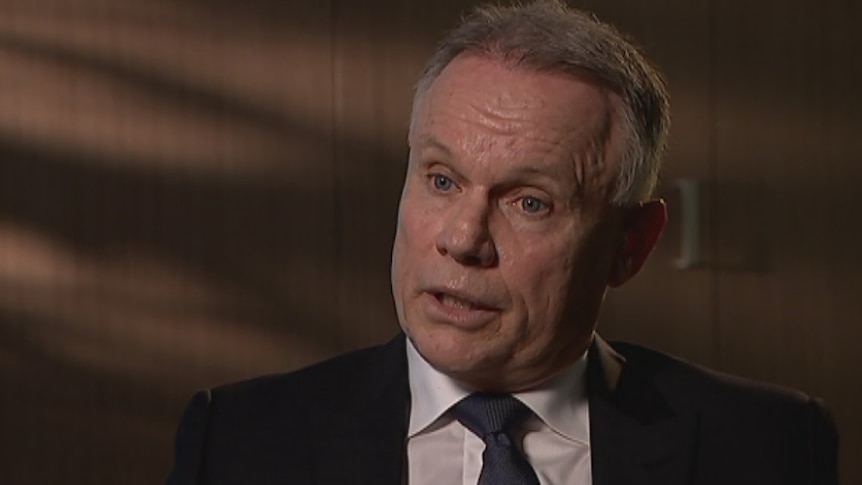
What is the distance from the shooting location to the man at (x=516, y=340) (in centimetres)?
156

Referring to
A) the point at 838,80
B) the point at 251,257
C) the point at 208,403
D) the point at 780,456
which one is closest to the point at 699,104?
the point at 838,80

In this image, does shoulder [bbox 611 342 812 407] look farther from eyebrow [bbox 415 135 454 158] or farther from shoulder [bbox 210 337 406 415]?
eyebrow [bbox 415 135 454 158]

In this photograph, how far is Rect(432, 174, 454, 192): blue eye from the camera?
5.19ft

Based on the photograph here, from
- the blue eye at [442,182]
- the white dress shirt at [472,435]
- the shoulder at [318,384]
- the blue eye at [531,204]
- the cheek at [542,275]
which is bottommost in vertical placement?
the white dress shirt at [472,435]

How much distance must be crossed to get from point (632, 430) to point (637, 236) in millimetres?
206

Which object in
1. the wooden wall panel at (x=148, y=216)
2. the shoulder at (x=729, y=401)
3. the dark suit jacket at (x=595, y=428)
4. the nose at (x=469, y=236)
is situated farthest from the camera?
the wooden wall panel at (x=148, y=216)

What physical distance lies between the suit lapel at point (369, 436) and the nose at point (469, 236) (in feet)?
0.68

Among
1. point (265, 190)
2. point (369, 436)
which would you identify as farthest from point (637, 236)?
point (265, 190)

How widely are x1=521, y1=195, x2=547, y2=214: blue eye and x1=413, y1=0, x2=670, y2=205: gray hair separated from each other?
109 millimetres

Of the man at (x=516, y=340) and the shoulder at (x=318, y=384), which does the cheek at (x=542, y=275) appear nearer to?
the man at (x=516, y=340)

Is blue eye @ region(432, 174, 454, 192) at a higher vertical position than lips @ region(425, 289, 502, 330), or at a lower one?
higher

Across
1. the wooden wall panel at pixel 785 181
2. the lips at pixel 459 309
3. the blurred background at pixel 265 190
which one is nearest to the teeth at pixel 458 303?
the lips at pixel 459 309

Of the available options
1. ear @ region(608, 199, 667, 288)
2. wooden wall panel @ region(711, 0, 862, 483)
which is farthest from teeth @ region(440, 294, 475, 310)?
wooden wall panel @ region(711, 0, 862, 483)

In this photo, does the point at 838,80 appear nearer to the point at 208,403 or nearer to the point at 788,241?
the point at 788,241
